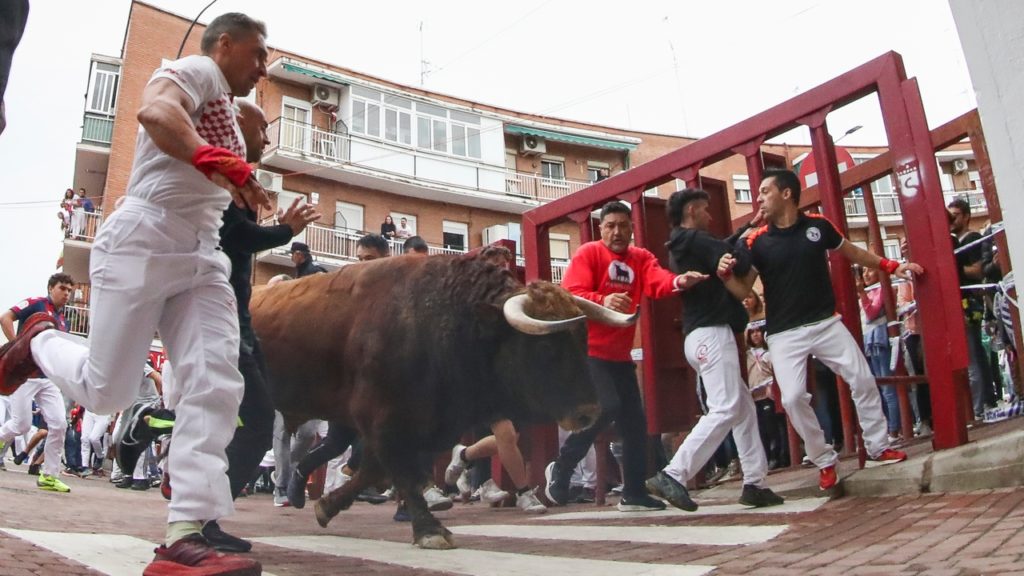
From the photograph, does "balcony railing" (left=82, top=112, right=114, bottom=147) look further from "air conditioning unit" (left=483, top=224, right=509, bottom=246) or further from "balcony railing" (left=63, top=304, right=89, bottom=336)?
"air conditioning unit" (left=483, top=224, right=509, bottom=246)

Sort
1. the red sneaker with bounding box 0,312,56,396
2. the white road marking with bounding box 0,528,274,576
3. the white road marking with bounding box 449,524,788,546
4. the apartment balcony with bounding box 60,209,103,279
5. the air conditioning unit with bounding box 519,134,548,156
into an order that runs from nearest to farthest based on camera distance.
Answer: the white road marking with bounding box 0,528,274,576, the red sneaker with bounding box 0,312,56,396, the white road marking with bounding box 449,524,788,546, the apartment balcony with bounding box 60,209,103,279, the air conditioning unit with bounding box 519,134,548,156

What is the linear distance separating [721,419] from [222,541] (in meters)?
3.08

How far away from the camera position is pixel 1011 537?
115 inches

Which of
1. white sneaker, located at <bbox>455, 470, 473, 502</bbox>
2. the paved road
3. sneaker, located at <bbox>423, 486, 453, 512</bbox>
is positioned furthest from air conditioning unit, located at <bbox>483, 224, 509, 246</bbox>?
the paved road

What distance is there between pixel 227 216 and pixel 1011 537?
12.6ft

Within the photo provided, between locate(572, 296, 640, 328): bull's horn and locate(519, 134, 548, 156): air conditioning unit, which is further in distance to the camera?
locate(519, 134, 548, 156): air conditioning unit

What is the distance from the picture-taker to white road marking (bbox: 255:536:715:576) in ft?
9.86

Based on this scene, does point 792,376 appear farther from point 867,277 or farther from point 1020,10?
point 867,277

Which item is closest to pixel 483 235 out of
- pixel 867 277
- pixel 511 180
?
pixel 511 180

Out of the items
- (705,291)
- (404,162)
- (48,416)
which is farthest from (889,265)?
(404,162)

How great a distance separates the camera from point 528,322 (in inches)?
184

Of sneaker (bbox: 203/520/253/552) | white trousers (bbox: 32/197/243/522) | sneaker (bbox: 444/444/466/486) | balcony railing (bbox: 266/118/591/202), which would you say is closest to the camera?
white trousers (bbox: 32/197/243/522)

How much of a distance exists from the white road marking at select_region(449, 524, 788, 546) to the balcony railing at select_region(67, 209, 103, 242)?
1035 inches

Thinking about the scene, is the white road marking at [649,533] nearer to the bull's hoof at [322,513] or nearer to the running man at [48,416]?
the bull's hoof at [322,513]
